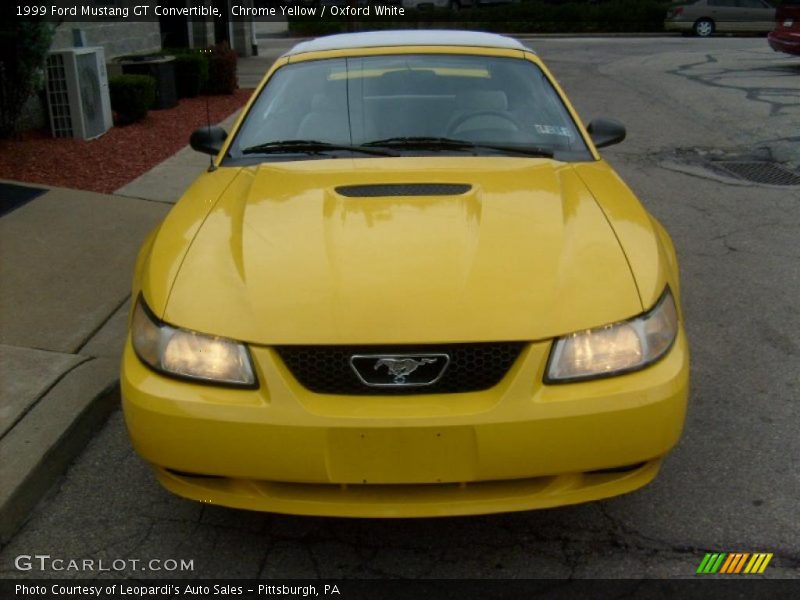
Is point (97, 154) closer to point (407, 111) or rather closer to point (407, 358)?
point (407, 111)

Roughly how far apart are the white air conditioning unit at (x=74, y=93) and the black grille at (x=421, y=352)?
777 centimetres

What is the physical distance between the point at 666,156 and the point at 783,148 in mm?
1374

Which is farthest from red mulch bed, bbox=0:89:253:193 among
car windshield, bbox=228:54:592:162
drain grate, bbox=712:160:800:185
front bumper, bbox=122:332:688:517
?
drain grate, bbox=712:160:800:185

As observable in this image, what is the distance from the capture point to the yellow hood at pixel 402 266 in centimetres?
273

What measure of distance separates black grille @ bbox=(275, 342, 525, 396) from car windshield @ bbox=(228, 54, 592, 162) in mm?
1509

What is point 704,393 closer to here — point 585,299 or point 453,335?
point 585,299

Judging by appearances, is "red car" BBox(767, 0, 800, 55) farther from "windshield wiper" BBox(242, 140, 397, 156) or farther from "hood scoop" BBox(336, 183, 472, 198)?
"hood scoop" BBox(336, 183, 472, 198)

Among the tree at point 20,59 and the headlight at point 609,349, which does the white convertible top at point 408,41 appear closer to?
the headlight at point 609,349

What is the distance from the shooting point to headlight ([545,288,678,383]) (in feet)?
8.94

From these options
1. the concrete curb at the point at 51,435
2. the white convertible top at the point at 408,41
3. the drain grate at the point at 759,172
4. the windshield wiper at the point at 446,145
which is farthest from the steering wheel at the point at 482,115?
the drain grate at the point at 759,172

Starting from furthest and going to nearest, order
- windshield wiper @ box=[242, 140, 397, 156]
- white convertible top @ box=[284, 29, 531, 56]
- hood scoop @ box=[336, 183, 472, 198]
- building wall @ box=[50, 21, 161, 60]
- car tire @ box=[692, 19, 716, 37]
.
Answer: car tire @ box=[692, 19, 716, 37]
building wall @ box=[50, 21, 161, 60]
white convertible top @ box=[284, 29, 531, 56]
windshield wiper @ box=[242, 140, 397, 156]
hood scoop @ box=[336, 183, 472, 198]

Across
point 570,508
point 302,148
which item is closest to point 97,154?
point 302,148

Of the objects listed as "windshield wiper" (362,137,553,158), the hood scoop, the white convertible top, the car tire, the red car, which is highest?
the white convertible top

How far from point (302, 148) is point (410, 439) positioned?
6.14 ft
